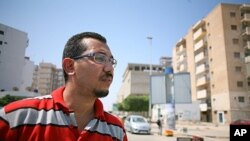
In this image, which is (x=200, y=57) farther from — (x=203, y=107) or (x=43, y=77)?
(x=43, y=77)

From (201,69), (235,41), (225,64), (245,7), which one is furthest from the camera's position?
(201,69)

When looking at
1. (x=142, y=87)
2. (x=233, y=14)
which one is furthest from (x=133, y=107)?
(x=233, y=14)

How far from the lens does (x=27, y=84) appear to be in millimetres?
72125

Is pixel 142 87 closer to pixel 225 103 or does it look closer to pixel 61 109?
pixel 225 103

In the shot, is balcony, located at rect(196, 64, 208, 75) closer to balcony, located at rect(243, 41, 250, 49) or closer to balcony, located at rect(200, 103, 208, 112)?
balcony, located at rect(200, 103, 208, 112)

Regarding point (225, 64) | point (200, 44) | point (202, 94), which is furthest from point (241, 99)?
point (200, 44)

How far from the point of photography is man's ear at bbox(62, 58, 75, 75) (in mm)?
2105

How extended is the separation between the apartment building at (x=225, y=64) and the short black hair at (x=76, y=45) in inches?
1546

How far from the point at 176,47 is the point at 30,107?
6507 cm

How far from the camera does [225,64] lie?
39.4 m

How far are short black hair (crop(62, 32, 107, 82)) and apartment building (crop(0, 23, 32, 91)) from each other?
196ft

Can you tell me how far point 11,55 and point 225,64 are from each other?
166ft

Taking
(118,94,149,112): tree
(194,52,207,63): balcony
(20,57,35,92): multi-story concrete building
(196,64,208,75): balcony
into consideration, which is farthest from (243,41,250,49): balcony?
(20,57,35,92): multi-story concrete building

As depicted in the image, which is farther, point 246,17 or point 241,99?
point 246,17
